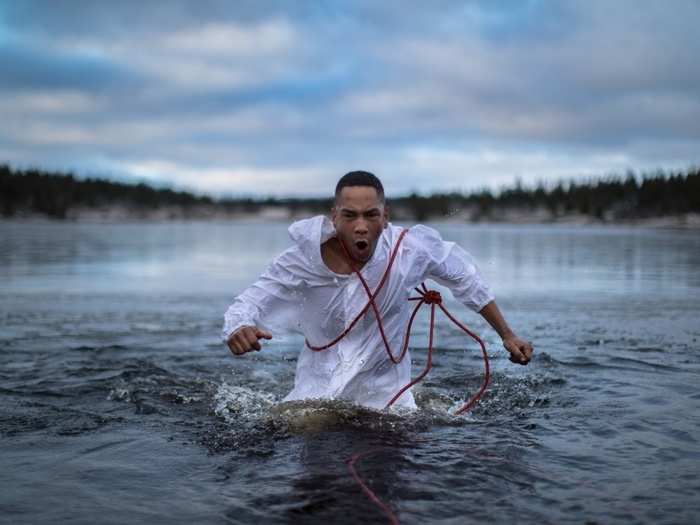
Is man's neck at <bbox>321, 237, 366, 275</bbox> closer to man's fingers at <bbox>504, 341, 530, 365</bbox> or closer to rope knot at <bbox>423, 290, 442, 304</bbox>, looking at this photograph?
rope knot at <bbox>423, 290, 442, 304</bbox>

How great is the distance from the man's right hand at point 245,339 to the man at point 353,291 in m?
0.21

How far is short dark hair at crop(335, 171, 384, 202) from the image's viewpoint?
5891 millimetres

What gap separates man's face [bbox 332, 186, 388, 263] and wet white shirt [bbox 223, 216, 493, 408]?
0.18m

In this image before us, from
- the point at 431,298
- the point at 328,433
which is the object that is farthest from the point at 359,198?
the point at 328,433

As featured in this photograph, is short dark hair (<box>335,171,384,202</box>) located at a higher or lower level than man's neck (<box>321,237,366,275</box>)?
higher

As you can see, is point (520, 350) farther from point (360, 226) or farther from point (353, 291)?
point (360, 226)

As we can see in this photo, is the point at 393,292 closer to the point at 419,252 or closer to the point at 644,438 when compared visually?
the point at 419,252

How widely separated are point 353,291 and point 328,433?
1.16m

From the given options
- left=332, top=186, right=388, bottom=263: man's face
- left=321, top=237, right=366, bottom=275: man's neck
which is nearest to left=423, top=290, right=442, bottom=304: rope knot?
left=321, top=237, right=366, bottom=275: man's neck

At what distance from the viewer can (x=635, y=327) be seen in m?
12.7

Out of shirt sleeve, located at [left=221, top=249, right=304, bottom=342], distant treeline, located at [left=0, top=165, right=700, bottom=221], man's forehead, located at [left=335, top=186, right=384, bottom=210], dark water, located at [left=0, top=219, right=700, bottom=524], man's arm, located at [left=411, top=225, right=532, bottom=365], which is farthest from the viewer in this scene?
distant treeline, located at [left=0, top=165, right=700, bottom=221]

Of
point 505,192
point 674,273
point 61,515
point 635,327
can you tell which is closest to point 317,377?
point 61,515

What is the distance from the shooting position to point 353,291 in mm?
6234

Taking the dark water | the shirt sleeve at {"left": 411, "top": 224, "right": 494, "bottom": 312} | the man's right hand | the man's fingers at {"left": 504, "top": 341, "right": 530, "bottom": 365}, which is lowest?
the dark water
